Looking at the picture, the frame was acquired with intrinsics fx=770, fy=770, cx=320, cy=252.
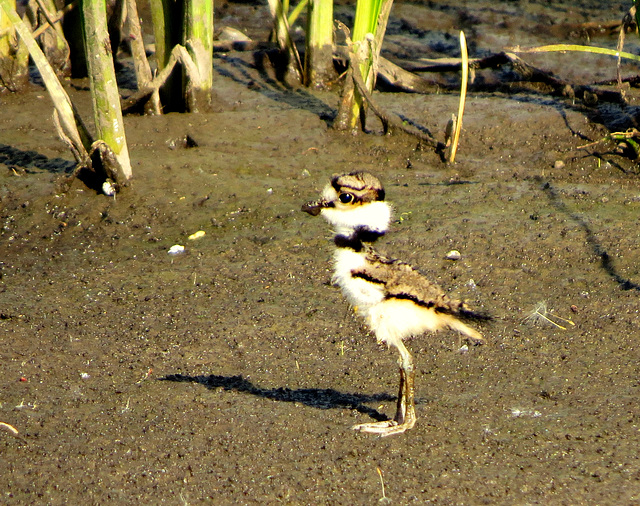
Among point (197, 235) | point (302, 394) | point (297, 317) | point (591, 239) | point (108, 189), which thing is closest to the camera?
point (302, 394)

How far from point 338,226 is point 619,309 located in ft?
6.67

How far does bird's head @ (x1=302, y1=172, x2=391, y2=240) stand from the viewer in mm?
3740

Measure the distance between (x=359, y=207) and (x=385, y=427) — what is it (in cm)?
107

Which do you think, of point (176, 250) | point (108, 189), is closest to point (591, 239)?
point (176, 250)

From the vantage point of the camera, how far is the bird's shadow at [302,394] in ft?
13.0

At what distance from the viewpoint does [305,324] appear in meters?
4.74

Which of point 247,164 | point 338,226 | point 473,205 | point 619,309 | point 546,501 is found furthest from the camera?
point 247,164

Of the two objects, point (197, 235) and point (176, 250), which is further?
point (197, 235)

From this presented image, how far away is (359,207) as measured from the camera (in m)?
3.78

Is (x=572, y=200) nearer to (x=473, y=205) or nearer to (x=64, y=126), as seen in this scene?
(x=473, y=205)

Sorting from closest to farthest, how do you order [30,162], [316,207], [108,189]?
[316,207]
[108,189]
[30,162]

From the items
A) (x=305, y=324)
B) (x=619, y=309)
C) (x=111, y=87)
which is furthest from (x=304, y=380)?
(x=111, y=87)

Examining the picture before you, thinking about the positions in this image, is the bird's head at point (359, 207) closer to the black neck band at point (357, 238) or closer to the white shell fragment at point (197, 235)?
the black neck band at point (357, 238)

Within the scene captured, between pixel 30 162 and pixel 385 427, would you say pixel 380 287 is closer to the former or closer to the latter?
pixel 385 427
